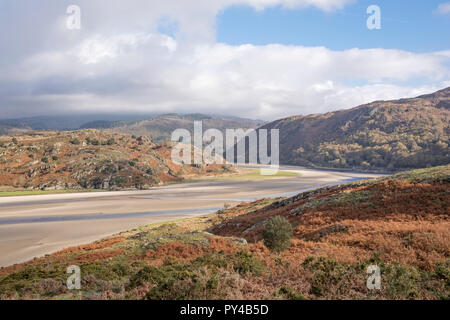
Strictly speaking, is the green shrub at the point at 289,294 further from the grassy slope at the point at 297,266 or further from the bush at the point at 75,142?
the bush at the point at 75,142

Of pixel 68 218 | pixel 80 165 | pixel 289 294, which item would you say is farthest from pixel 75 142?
pixel 289 294

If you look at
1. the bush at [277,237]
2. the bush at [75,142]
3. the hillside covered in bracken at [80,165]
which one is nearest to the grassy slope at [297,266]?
the bush at [277,237]

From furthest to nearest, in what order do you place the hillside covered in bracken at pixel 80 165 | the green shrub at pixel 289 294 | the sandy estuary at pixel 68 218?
1. the hillside covered in bracken at pixel 80 165
2. the sandy estuary at pixel 68 218
3. the green shrub at pixel 289 294

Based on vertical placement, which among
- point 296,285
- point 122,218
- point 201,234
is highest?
point 296,285

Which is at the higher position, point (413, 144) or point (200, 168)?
point (413, 144)

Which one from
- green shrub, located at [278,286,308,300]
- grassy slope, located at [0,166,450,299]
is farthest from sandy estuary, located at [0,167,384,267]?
green shrub, located at [278,286,308,300]
